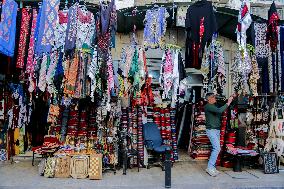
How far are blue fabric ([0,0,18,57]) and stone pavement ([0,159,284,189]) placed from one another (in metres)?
2.62

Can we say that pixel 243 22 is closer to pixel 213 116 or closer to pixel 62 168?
pixel 213 116

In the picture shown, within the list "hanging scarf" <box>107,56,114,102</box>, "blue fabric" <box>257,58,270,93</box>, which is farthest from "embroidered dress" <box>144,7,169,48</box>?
"blue fabric" <box>257,58,270,93</box>

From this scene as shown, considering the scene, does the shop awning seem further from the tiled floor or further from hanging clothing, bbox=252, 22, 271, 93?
the tiled floor

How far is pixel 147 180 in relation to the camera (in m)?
7.52

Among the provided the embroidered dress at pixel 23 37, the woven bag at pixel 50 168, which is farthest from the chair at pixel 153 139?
the embroidered dress at pixel 23 37

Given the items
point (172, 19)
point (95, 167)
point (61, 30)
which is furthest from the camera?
point (172, 19)

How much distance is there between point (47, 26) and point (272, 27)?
5272 mm

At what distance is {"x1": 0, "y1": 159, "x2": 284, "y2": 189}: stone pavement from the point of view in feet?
23.0

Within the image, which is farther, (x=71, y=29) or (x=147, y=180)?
(x=147, y=180)

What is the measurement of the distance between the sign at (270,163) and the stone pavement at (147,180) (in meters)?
0.15

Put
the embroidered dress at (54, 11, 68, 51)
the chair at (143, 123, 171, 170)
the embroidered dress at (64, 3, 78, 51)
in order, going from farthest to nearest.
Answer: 1. the chair at (143, 123, 171, 170)
2. the embroidered dress at (54, 11, 68, 51)
3. the embroidered dress at (64, 3, 78, 51)

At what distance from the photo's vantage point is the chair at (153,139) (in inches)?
341

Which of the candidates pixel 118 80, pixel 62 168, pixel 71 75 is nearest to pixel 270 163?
pixel 118 80

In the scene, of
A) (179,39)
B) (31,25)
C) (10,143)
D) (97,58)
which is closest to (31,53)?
(31,25)
